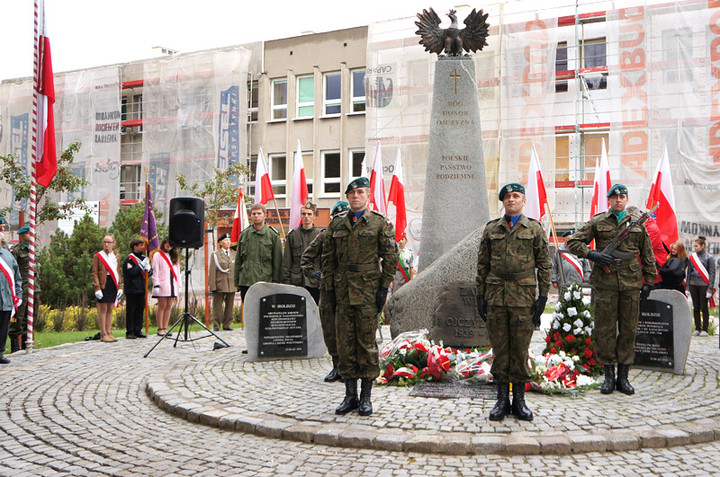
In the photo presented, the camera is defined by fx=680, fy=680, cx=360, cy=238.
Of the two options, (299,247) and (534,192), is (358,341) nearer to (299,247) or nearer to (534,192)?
(299,247)

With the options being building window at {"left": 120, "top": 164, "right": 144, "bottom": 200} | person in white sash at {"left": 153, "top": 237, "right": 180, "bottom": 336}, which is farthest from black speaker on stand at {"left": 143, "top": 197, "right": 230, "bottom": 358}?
building window at {"left": 120, "top": 164, "right": 144, "bottom": 200}

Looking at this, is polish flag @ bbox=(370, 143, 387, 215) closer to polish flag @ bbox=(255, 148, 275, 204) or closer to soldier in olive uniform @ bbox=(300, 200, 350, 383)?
polish flag @ bbox=(255, 148, 275, 204)

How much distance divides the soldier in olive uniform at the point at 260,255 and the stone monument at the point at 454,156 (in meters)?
2.24

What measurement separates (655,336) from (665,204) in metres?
5.53

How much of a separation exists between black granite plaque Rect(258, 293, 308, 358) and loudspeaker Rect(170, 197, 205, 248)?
2277mm

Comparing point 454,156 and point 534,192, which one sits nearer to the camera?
point 454,156

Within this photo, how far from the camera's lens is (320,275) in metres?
7.27

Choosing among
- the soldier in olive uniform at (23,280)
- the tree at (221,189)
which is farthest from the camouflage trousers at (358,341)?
the tree at (221,189)

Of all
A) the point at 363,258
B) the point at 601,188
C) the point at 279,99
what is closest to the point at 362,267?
the point at 363,258

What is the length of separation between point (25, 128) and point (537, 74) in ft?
89.4

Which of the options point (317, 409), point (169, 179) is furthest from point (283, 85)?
point (317, 409)

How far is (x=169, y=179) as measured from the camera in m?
31.6

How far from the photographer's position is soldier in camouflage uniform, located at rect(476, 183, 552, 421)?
5832 mm

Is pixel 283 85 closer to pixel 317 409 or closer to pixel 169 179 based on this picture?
pixel 169 179
